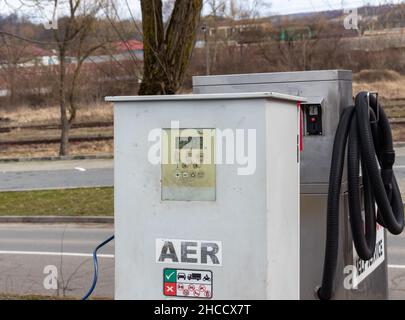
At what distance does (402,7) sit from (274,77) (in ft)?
49.8

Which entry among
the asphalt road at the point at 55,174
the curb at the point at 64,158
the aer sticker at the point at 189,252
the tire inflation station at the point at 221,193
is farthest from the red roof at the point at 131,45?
the curb at the point at 64,158

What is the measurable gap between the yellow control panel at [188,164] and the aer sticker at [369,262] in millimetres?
1308

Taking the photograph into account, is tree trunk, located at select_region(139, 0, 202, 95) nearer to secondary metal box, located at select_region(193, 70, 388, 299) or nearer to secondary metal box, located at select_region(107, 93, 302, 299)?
secondary metal box, located at select_region(193, 70, 388, 299)

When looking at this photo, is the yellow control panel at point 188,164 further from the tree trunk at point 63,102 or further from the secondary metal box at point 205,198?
the tree trunk at point 63,102

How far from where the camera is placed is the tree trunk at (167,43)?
5.65m

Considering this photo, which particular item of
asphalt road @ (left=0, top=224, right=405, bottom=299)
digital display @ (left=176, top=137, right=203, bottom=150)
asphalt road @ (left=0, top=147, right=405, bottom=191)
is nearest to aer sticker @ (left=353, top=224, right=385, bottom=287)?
digital display @ (left=176, top=137, right=203, bottom=150)

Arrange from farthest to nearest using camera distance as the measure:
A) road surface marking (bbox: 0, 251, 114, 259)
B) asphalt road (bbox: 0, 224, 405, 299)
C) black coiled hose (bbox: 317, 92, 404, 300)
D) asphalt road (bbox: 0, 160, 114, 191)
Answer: asphalt road (bbox: 0, 160, 114, 191), road surface marking (bbox: 0, 251, 114, 259), asphalt road (bbox: 0, 224, 405, 299), black coiled hose (bbox: 317, 92, 404, 300)

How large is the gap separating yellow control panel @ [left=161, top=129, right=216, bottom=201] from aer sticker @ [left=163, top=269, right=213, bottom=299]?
35cm

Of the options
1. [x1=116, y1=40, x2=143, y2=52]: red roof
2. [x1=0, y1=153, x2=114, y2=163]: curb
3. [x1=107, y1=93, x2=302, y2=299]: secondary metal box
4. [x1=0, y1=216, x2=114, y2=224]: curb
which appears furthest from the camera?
[x1=0, y1=153, x2=114, y2=163]: curb

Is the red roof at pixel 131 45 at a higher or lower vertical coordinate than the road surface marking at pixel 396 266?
higher

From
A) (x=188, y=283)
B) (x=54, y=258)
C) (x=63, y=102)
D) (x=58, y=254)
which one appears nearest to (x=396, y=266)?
(x=54, y=258)

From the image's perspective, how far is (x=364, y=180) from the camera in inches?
152

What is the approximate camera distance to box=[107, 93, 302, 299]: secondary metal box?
3.16 meters

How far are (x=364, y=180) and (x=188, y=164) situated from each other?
1148mm
